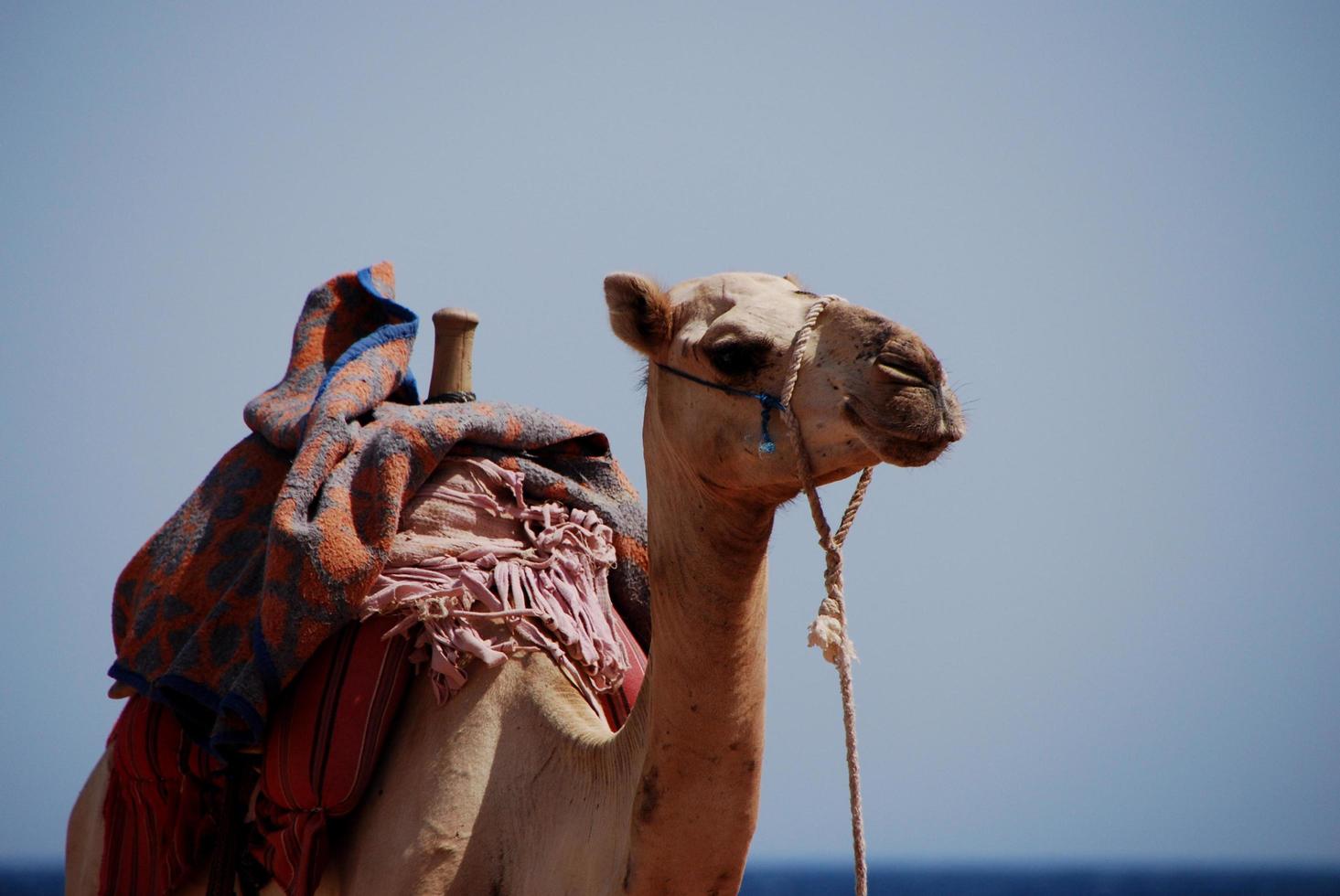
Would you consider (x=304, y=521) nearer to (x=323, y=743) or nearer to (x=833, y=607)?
(x=323, y=743)

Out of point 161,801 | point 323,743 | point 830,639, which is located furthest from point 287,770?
point 830,639

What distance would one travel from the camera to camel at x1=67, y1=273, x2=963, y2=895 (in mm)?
2703

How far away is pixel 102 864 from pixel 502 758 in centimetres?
160

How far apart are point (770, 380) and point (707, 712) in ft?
2.14

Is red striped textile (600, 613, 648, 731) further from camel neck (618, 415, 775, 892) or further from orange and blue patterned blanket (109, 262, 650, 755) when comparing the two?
camel neck (618, 415, 775, 892)

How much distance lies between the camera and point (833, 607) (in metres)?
2.76

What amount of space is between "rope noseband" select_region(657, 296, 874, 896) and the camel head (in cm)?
2

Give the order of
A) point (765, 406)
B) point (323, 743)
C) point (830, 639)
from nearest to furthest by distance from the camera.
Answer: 1. point (830, 639)
2. point (765, 406)
3. point (323, 743)

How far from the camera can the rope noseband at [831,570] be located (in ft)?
8.86

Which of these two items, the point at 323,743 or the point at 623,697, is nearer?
the point at 323,743

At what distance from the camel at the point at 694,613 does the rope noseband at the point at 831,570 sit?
25 millimetres

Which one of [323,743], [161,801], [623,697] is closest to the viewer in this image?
[323,743]

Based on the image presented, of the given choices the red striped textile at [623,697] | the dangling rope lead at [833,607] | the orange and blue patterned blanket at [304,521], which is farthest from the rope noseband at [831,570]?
the orange and blue patterned blanket at [304,521]

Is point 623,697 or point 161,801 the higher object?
point 623,697
